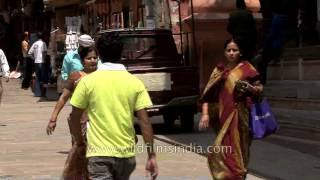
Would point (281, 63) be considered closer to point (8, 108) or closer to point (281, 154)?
point (281, 154)

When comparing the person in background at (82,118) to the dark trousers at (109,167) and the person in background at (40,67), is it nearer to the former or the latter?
the dark trousers at (109,167)

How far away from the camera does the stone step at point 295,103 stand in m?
12.4

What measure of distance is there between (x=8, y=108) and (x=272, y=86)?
331 inches

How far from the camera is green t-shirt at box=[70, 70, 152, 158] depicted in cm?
548

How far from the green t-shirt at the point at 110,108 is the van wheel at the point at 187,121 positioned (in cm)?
866

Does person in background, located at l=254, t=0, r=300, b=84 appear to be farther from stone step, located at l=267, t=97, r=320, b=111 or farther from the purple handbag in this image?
the purple handbag

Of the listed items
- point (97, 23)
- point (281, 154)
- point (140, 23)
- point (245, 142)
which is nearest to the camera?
point (245, 142)

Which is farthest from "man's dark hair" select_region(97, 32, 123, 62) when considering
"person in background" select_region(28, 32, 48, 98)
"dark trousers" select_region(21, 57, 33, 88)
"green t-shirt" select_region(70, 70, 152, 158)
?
"dark trousers" select_region(21, 57, 33, 88)

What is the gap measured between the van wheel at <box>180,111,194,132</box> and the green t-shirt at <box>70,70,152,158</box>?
866 centimetres

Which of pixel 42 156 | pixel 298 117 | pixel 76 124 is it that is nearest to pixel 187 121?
pixel 298 117

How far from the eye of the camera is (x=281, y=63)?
48.7 feet

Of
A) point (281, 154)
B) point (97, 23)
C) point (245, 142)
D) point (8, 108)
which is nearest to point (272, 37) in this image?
point (281, 154)

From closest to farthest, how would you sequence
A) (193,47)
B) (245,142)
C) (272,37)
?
1. (245,142)
2. (272,37)
3. (193,47)

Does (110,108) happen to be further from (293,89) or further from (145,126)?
(293,89)
